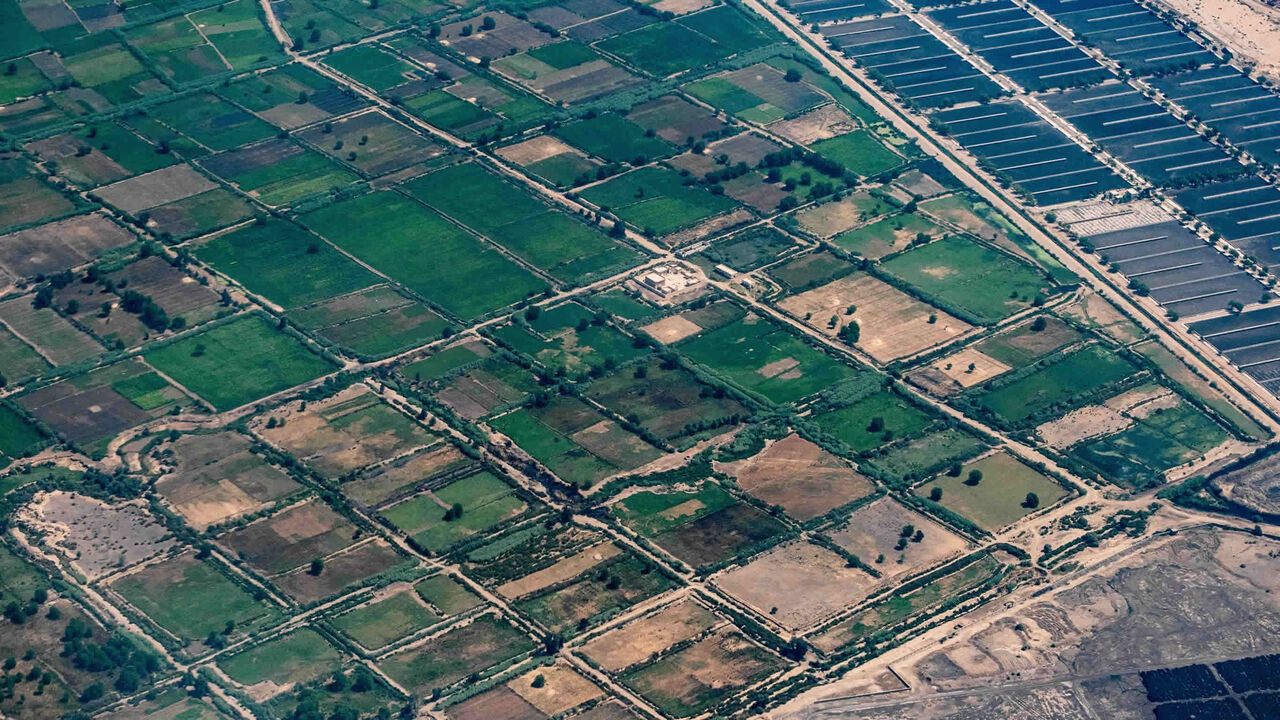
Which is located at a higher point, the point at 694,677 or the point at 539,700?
the point at 694,677

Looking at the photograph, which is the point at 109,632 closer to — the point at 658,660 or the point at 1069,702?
the point at 658,660

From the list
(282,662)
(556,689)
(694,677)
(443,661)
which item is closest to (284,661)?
(282,662)

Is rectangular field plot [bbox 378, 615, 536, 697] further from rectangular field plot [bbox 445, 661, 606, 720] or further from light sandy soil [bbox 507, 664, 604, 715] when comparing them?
light sandy soil [bbox 507, 664, 604, 715]

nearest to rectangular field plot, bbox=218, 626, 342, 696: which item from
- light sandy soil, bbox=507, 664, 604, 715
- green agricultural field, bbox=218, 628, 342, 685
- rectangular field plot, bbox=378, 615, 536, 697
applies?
green agricultural field, bbox=218, 628, 342, 685

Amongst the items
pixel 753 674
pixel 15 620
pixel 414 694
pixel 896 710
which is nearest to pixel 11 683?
pixel 15 620

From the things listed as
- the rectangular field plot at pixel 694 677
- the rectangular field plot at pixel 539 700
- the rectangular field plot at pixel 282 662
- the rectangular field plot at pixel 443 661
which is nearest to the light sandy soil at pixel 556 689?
the rectangular field plot at pixel 539 700

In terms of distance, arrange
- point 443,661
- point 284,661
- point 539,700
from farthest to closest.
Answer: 1. point 443,661
2. point 284,661
3. point 539,700

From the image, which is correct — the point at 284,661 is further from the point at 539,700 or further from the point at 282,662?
the point at 539,700
